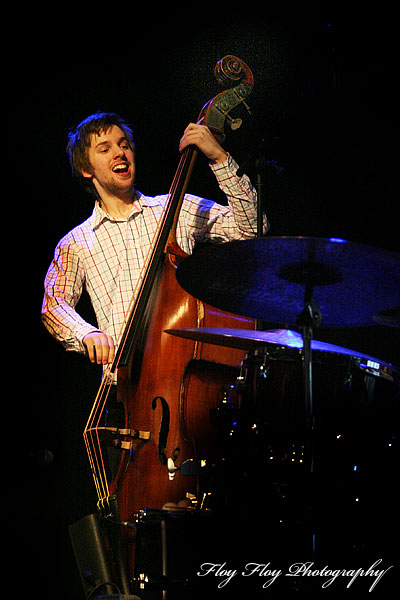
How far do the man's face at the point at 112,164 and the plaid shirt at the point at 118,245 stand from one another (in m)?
0.09

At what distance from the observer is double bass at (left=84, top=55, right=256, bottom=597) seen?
2.03m

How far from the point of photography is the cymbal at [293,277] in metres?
1.69

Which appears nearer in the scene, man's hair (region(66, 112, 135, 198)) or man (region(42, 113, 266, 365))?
man (region(42, 113, 266, 365))

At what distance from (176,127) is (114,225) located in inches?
27.0

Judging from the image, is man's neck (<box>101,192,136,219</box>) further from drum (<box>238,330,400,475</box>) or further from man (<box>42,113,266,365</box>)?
drum (<box>238,330,400,475</box>)

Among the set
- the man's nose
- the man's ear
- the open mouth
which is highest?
the man's nose

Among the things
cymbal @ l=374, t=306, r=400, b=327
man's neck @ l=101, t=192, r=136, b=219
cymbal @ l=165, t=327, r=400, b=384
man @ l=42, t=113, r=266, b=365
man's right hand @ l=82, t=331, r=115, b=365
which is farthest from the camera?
man's neck @ l=101, t=192, r=136, b=219

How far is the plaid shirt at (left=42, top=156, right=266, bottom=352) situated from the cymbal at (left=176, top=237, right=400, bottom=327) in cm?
78

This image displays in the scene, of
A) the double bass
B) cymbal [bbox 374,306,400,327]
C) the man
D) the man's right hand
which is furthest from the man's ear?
cymbal [bbox 374,306,400,327]

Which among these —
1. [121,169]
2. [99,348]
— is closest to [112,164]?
[121,169]

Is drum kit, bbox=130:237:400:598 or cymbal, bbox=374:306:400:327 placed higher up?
cymbal, bbox=374:306:400:327

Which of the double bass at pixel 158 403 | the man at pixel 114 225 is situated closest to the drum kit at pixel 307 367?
the double bass at pixel 158 403

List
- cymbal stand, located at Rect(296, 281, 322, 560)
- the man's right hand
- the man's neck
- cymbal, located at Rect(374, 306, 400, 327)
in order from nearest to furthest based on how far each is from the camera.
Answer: cymbal stand, located at Rect(296, 281, 322, 560) < cymbal, located at Rect(374, 306, 400, 327) < the man's right hand < the man's neck

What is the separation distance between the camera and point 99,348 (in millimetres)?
2488
